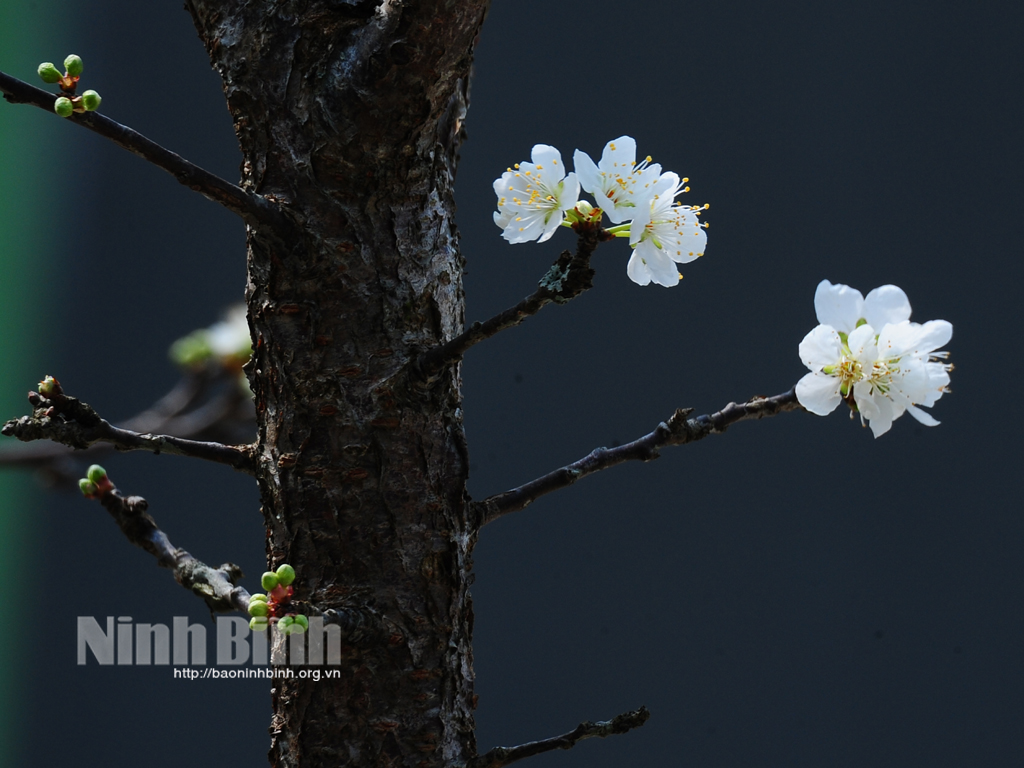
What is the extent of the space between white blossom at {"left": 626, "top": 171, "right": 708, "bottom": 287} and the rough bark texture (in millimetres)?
138

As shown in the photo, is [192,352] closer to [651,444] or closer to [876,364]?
[651,444]

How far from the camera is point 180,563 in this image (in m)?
0.63

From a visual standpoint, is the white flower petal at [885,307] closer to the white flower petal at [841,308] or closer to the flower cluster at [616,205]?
the white flower petal at [841,308]

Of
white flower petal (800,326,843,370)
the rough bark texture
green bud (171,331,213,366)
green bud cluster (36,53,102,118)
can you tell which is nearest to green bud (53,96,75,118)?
green bud cluster (36,53,102,118)

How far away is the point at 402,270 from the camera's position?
21.9 inches

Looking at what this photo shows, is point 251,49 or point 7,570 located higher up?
point 251,49

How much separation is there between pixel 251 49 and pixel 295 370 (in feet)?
0.66

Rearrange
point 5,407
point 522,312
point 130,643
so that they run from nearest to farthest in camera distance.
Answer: point 522,312
point 130,643
point 5,407

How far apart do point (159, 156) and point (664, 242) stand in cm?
30

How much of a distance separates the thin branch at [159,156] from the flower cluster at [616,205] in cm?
15

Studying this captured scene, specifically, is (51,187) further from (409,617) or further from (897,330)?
(897,330)

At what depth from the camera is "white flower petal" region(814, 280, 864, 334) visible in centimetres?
56

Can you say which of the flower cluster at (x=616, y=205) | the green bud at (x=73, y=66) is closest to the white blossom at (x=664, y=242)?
the flower cluster at (x=616, y=205)

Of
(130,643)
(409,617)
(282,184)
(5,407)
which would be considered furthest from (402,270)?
(5,407)
